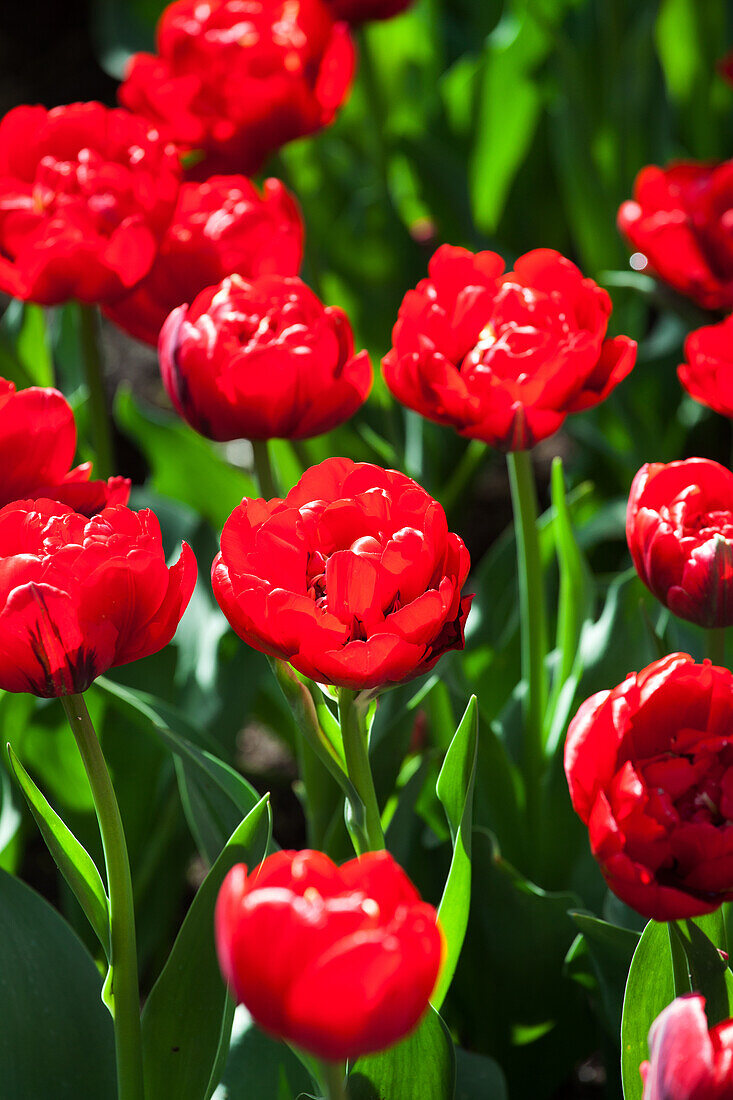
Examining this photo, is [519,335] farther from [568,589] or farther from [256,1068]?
[256,1068]

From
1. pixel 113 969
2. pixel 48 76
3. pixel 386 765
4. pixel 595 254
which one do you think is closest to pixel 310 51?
pixel 595 254

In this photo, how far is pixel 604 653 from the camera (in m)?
0.73

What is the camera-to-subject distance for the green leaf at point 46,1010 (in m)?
0.57

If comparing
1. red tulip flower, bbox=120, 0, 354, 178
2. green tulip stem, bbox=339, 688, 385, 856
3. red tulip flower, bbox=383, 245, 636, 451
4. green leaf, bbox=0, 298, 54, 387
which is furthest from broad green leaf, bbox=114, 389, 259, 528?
green tulip stem, bbox=339, 688, 385, 856

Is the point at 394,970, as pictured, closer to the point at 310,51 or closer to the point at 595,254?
the point at 310,51

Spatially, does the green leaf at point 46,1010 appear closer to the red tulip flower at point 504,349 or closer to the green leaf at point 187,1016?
the green leaf at point 187,1016

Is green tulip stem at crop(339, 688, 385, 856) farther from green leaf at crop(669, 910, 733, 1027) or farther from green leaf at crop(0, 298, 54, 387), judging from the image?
green leaf at crop(0, 298, 54, 387)

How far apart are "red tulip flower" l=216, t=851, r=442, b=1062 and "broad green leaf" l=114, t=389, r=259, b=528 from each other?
712mm

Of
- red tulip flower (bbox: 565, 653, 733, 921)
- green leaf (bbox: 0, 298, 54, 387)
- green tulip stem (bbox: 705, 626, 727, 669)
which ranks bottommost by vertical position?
green leaf (bbox: 0, 298, 54, 387)

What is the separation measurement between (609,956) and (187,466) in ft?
1.96

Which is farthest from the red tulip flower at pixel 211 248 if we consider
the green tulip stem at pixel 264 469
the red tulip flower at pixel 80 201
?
the green tulip stem at pixel 264 469

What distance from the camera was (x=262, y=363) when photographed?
569mm

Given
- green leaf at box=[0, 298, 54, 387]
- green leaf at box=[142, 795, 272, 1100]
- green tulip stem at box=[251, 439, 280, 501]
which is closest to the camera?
green leaf at box=[142, 795, 272, 1100]

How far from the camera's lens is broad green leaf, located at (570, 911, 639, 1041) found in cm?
57
